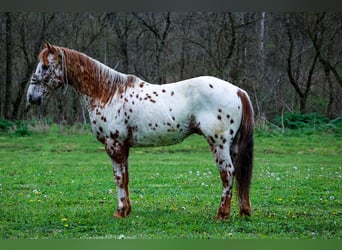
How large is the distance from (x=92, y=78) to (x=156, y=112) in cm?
92

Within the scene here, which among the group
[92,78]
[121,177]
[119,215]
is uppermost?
[92,78]

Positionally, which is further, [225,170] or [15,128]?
[15,128]

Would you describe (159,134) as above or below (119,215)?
above

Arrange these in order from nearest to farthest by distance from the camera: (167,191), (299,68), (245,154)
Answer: (245,154)
(167,191)
(299,68)

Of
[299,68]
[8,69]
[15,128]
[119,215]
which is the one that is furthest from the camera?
[8,69]

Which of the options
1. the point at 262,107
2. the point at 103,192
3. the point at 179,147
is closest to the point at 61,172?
the point at 103,192

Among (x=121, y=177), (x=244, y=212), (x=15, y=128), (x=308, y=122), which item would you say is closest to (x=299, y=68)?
(x=308, y=122)

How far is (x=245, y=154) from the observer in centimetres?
538

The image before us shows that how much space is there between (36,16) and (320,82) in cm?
949

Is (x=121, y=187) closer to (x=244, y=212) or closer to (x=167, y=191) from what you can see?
(x=244, y=212)

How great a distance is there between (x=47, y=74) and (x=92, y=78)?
0.53 meters

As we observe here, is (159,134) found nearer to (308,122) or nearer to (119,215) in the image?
(119,215)

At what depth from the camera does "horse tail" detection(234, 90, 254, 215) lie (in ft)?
17.5

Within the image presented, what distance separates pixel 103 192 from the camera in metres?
7.17
